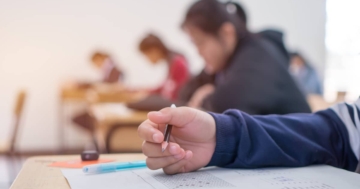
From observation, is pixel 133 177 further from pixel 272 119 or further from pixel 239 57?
pixel 239 57

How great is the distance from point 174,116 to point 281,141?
0.75ft

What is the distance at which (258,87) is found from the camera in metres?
1.53

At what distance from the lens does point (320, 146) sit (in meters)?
0.81

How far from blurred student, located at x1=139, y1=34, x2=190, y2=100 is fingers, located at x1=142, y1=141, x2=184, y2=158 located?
2657mm

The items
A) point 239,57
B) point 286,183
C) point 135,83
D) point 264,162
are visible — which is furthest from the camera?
point 135,83

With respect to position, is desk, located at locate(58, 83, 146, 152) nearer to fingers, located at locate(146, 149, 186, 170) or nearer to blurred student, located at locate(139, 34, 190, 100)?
blurred student, located at locate(139, 34, 190, 100)

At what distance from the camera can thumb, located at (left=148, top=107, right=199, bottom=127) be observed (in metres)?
0.67

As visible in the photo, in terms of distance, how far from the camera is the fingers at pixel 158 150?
26.4 inches

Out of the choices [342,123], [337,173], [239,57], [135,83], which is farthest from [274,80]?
[135,83]

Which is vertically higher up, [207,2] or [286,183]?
[207,2]

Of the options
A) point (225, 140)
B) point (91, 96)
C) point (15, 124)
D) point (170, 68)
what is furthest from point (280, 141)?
point (91, 96)

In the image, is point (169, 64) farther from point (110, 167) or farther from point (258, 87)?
point (110, 167)

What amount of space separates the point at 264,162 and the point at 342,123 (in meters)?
0.19

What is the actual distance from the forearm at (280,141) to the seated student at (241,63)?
0.66 m
